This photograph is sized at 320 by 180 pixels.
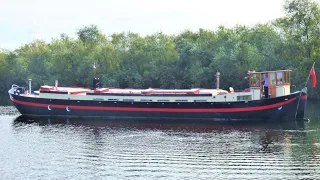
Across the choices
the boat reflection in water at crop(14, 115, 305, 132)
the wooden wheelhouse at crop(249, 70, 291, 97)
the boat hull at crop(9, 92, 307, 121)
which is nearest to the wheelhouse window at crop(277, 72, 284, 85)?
the wooden wheelhouse at crop(249, 70, 291, 97)

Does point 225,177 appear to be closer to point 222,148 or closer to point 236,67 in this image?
point 222,148

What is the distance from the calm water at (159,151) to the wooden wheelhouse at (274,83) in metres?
4.58

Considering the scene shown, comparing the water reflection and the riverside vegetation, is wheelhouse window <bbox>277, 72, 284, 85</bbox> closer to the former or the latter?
the water reflection

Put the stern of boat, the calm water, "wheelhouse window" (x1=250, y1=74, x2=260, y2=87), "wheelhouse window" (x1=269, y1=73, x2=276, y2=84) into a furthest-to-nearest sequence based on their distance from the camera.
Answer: "wheelhouse window" (x1=250, y1=74, x2=260, y2=87)
"wheelhouse window" (x1=269, y1=73, x2=276, y2=84)
the stern of boat
the calm water

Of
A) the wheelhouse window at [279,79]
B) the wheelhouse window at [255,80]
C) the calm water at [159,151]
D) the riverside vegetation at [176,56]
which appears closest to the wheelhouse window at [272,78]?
the wheelhouse window at [279,79]

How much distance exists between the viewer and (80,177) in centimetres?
3403

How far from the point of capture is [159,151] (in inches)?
1617

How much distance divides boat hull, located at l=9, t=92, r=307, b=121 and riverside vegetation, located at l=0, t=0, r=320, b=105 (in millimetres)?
25144

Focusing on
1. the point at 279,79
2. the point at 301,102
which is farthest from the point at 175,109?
the point at 301,102

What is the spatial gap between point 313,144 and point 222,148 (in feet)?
25.6

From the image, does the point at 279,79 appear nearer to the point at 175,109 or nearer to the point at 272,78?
the point at 272,78

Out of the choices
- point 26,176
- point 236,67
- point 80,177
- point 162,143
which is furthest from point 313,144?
point 236,67

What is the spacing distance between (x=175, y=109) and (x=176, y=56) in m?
39.6

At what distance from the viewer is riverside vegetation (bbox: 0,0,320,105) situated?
82062mm
